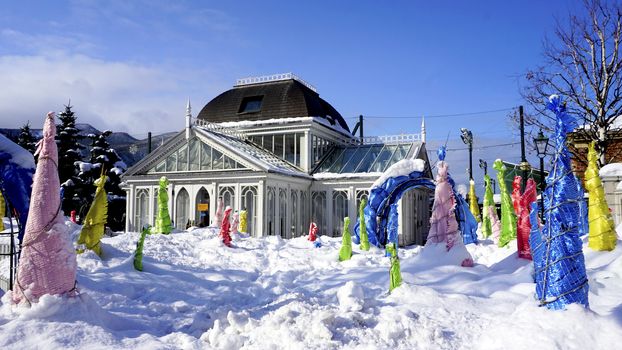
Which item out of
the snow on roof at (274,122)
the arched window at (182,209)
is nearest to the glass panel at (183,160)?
the arched window at (182,209)

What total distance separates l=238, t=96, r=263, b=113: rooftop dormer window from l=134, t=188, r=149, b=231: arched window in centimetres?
767

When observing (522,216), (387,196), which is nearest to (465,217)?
(387,196)

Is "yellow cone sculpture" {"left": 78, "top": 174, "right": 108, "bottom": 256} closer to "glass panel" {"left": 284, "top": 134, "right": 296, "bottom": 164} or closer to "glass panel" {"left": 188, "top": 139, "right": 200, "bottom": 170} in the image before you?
"glass panel" {"left": 188, "top": 139, "right": 200, "bottom": 170}

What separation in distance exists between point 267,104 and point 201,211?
797cm

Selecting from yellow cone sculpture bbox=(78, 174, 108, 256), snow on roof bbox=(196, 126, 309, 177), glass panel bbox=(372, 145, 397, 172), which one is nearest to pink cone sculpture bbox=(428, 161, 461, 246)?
yellow cone sculpture bbox=(78, 174, 108, 256)

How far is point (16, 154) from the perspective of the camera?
768 cm

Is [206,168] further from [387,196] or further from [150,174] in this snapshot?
[387,196]

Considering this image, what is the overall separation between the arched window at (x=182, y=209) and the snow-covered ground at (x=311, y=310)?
11247mm

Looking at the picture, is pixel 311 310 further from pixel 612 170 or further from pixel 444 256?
pixel 612 170

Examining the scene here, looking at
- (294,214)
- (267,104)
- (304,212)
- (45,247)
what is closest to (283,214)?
(294,214)

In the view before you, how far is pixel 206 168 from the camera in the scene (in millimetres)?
23297

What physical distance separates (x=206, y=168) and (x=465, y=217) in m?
12.7

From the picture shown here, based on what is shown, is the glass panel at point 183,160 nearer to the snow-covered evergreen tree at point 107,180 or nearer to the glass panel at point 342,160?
the glass panel at point 342,160

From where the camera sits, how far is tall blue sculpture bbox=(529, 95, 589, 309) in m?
5.88
